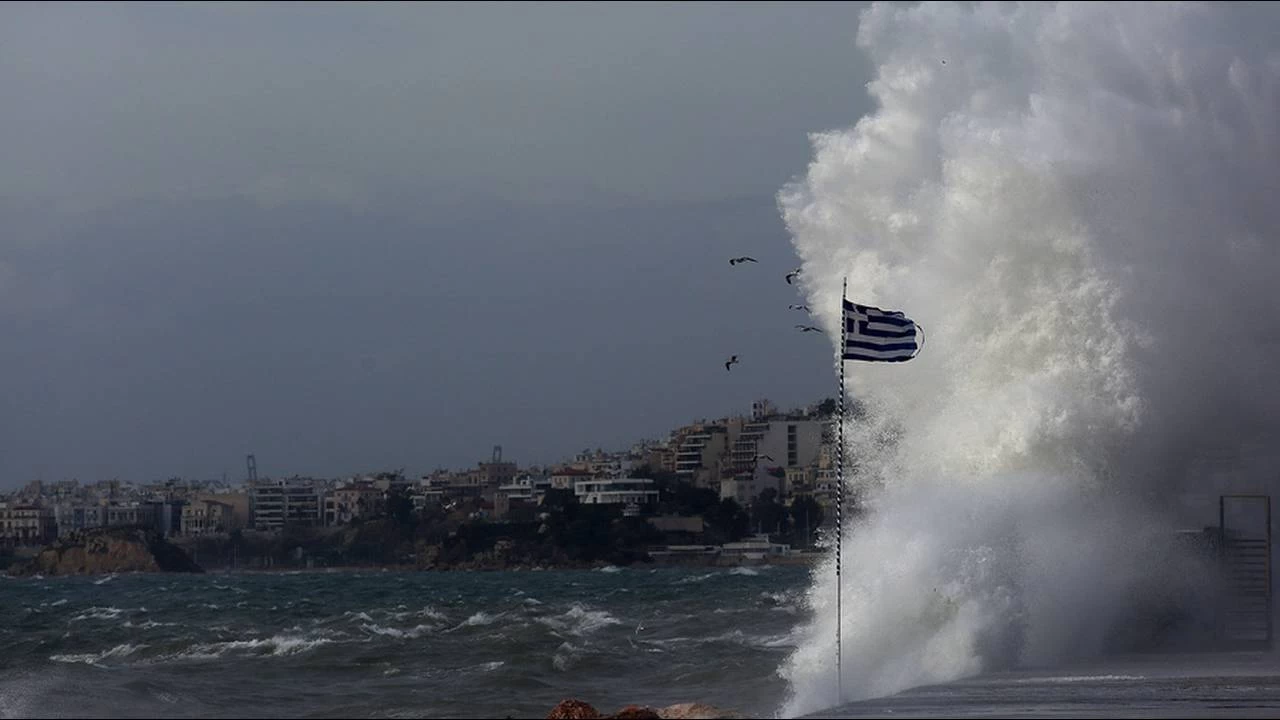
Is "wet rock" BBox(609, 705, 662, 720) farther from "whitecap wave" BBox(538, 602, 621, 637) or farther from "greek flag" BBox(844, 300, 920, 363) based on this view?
"whitecap wave" BBox(538, 602, 621, 637)

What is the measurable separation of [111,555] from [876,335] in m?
120

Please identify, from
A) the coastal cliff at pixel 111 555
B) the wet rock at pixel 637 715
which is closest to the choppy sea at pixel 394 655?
the wet rock at pixel 637 715

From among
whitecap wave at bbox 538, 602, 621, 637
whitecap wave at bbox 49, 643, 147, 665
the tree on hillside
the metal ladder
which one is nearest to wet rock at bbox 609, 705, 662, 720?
the metal ladder

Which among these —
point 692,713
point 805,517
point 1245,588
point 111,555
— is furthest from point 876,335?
point 111,555

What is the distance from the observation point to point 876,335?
80.3 feet

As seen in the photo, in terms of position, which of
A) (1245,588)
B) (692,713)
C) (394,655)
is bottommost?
(394,655)

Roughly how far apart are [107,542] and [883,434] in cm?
10698

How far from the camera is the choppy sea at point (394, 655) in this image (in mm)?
31062

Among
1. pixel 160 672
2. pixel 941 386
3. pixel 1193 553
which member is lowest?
pixel 160 672

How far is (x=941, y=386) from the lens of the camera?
124 ft

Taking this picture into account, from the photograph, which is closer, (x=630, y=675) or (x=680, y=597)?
(x=630, y=675)

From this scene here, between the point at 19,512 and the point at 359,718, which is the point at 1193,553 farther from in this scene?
the point at 19,512

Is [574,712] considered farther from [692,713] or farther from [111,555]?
[111,555]

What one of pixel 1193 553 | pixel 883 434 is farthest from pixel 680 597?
pixel 1193 553
